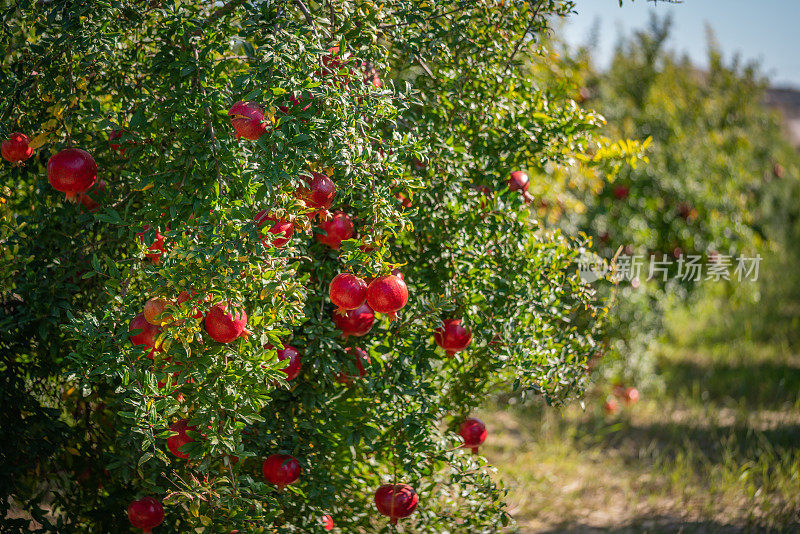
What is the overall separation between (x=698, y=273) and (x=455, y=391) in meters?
3.43

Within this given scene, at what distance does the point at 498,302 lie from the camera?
198cm

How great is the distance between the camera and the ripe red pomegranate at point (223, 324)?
4.49 feet

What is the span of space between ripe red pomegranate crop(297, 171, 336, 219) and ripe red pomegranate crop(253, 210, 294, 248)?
0.25ft

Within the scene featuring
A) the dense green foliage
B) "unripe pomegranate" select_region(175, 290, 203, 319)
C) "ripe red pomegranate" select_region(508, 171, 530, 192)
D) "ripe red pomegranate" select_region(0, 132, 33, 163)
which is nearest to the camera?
"unripe pomegranate" select_region(175, 290, 203, 319)

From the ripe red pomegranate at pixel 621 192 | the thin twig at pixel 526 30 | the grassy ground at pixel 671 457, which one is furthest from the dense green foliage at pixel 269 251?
the ripe red pomegranate at pixel 621 192

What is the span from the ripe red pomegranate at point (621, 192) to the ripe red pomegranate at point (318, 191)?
3.46 metres

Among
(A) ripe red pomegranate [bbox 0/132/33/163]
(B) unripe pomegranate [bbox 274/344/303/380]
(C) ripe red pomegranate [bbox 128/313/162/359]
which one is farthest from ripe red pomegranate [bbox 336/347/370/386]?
(A) ripe red pomegranate [bbox 0/132/33/163]

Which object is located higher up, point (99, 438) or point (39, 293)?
point (39, 293)

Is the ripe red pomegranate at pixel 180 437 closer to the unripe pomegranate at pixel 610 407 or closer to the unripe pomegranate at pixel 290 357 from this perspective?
the unripe pomegranate at pixel 290 357

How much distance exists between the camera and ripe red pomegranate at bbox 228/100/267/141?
145cm

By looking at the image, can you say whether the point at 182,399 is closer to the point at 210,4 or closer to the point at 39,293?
the point at 39,293

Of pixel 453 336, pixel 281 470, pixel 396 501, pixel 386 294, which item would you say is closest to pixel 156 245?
pixel 386 294

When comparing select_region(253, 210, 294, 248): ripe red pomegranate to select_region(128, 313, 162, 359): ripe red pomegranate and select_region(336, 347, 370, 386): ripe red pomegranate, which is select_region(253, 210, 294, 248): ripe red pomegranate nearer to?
select_region(128, 313, 162, 359): ripe red pomegranate

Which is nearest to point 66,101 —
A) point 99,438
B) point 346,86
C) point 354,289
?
point 346,86
